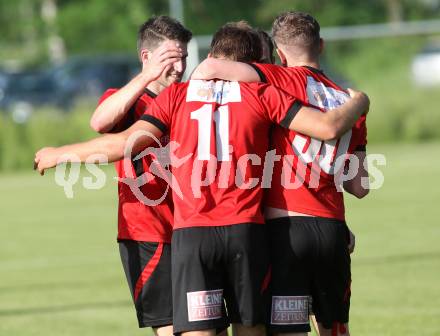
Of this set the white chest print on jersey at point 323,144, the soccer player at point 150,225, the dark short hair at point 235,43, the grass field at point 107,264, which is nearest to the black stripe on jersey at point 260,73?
the dark short hair at point 235,43

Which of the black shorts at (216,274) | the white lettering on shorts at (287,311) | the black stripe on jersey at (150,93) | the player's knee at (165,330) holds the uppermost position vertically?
the black stripe on jersey at (150,93)

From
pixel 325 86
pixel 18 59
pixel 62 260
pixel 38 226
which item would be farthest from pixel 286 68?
pixel 18 59

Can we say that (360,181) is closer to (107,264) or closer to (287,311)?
(287,311)

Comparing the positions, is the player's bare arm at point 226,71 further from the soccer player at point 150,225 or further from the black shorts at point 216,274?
the black shorts at point 216,274

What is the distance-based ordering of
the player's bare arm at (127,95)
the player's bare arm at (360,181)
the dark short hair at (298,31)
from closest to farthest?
the player's bare arm at (127,95)
the dark short hair at (298,31)
the player's bare arm at (360,181)

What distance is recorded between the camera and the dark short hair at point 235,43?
5.38 m

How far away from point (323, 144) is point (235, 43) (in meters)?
0.66

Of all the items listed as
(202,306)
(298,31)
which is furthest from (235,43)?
(202,306)

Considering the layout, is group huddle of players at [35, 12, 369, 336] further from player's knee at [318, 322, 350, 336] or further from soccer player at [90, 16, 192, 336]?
soccer player at [90, 16, 192, 336]

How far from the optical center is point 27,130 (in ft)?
90.7

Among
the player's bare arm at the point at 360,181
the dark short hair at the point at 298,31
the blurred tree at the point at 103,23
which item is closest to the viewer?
the dark short hair at the point at 298,31

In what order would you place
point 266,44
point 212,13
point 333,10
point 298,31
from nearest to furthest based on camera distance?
point 298,31 < point 266,44 < point 333,10 < point 212,13

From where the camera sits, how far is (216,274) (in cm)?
520

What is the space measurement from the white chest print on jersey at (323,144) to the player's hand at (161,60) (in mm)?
674
